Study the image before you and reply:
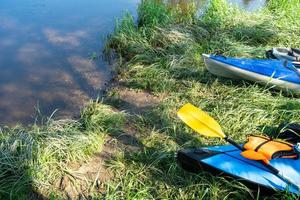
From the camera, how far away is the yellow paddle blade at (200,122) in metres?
3.39

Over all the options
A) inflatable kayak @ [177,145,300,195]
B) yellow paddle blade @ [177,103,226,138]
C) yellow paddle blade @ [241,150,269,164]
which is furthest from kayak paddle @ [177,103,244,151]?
yellow paddle blade @ [241,150,269,164]

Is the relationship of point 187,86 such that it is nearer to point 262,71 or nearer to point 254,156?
point 262,71

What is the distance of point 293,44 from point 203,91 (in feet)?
6.65

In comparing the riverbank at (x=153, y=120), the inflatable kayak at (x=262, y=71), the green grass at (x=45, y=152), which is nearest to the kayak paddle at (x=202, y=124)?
the riverbank at (x=153, y=120)

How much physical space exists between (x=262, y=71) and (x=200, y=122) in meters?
1.52

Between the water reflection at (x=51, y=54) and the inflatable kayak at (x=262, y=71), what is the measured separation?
150cm

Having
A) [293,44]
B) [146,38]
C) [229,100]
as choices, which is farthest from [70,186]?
[293,44]

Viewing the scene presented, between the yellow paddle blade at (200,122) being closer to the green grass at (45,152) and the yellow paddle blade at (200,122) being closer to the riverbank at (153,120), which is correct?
the riverbank at (153,120)

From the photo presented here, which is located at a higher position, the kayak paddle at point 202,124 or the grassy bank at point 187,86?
the kayak paddle at point 202,124

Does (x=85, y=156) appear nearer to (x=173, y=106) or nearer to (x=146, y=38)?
(x=173, y=106)

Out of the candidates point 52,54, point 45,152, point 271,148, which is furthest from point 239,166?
point 52,54

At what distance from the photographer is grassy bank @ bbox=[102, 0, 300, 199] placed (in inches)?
129

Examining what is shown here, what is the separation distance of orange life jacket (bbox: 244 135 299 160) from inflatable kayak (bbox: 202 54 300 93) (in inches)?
58.9

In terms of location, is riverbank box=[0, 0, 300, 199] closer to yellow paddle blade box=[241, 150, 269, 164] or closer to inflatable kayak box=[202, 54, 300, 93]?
inflatable kayak box=[202, 54, 300, 93]
